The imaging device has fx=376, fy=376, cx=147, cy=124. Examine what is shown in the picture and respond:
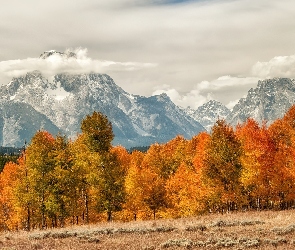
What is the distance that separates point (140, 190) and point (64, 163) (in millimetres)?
14648

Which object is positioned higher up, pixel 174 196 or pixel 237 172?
pixel 237 172

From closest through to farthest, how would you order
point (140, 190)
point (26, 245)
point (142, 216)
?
1. point (26, 245)
2. point (140, 190)
3. point (142, 216)

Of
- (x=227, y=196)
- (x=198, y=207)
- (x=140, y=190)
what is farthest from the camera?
(x=140, y=190)

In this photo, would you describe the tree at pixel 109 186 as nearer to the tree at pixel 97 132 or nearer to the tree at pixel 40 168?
the tree at pixel 97 132

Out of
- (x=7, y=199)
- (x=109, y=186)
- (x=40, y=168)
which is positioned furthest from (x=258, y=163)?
(x=7, y=199)

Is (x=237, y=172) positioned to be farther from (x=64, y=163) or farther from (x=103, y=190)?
(x=64, y=163)

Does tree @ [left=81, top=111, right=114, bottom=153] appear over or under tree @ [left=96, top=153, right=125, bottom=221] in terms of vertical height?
over

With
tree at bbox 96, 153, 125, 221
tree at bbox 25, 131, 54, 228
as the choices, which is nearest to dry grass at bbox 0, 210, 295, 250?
tree at bbox 96, 153, 125, 221

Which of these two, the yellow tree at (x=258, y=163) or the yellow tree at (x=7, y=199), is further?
the yellow tree at (x=7, y=199)

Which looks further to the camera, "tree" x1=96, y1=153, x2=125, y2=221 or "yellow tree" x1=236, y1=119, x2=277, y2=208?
"yellow tree" x1=236, y1=119, x2=277, y2=208

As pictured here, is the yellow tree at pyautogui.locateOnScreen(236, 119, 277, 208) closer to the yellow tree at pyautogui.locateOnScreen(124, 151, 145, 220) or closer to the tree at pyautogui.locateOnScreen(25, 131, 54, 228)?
the yellow tree at pyautogui.locateOnScreen(124, 151, 145, 220)

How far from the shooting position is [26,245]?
19.9m

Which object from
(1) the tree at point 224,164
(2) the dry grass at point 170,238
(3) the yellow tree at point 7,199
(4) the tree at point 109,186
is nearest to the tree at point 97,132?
(4) the tree at point 109,186

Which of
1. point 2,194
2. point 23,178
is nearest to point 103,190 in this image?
point 23,178
